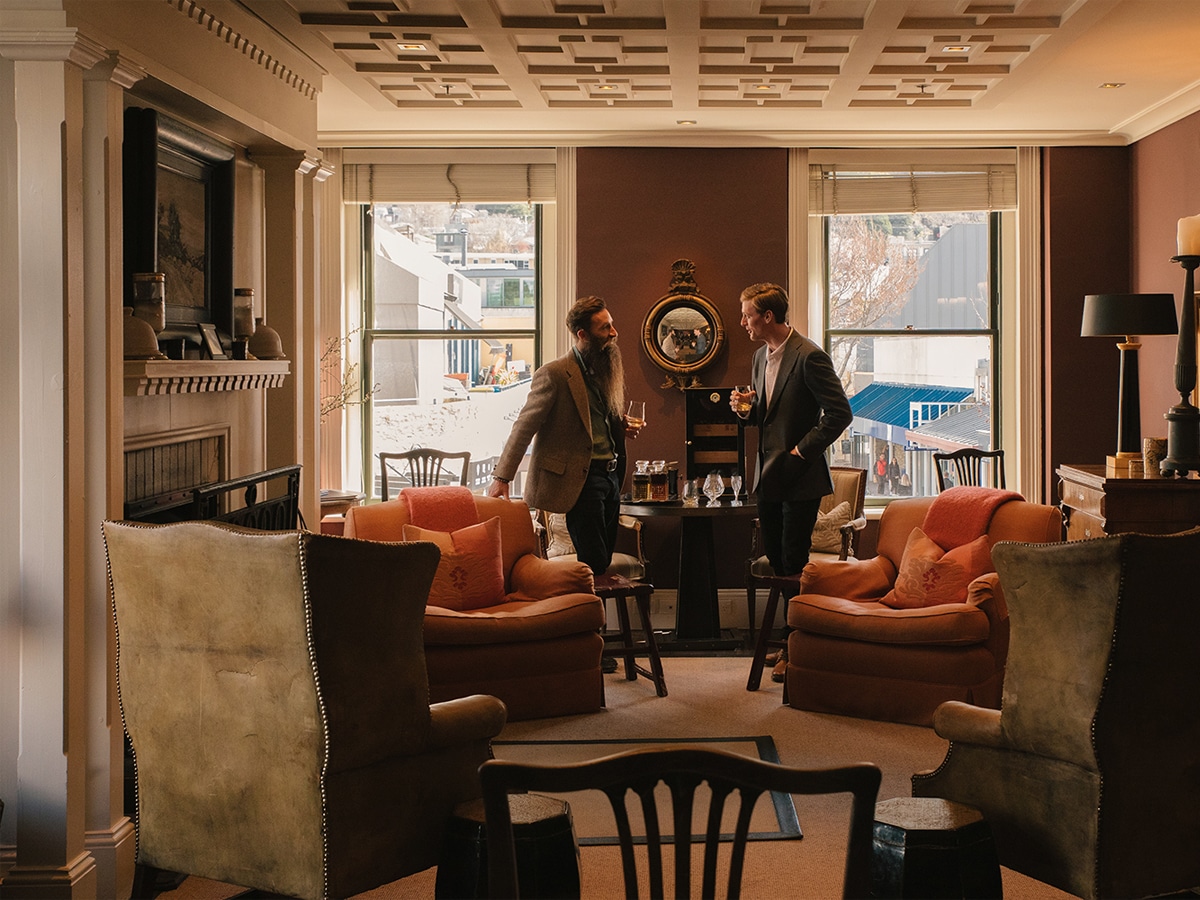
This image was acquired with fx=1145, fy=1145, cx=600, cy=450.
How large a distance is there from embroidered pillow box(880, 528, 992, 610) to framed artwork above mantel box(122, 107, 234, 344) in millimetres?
2858

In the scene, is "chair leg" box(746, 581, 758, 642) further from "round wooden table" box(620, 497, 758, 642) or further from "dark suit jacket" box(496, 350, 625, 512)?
"dark suit jacket" box(496, 350, 625, 512)

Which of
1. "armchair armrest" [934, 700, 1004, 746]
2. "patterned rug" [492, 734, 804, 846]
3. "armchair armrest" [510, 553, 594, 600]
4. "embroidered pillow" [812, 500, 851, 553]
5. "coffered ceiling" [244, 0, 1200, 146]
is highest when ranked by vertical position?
"coffered ceiling" [244, 0, 1200, 146]

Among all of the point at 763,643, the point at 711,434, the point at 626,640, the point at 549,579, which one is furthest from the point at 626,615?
the point at 711,434

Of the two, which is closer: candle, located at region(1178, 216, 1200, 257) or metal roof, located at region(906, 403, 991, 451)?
candle, located at region(1178, 216, 1200, 257)

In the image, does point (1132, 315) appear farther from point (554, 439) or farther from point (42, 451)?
point (42, 451)

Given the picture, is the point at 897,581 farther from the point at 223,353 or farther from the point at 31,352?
the point at 31,352

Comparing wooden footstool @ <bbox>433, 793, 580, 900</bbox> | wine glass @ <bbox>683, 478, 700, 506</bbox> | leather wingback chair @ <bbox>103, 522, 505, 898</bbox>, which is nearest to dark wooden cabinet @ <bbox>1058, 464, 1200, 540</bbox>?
wine glass @ <bbox>683, 478, 700, 506</bbox>

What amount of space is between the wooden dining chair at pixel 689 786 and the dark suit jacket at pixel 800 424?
349 centimetres

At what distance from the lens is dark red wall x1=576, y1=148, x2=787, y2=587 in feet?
21.8

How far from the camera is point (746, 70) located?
16.8 feet

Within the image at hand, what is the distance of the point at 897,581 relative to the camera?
15.8 ft

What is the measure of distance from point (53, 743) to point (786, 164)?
510 centimetres

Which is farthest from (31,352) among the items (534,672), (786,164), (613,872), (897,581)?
(786,164)

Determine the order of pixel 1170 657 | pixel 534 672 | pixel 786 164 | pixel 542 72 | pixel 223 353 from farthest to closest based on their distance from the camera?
1. pixel 786 164
2. pixel 542 72
3. pixel 534 672
4. pixel 223 353
5. pixel 1170 657
